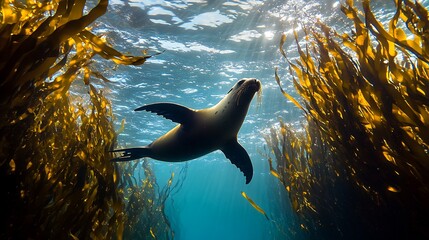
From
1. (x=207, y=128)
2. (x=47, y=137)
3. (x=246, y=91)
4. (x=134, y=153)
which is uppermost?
(x=246, y=91)

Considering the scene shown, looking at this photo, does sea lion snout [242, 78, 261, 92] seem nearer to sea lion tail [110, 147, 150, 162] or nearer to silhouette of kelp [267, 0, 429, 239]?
silhouette of kelp [267, 0, 429, 239]

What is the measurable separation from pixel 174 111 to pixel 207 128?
547mm

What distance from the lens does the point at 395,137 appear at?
8.91ft

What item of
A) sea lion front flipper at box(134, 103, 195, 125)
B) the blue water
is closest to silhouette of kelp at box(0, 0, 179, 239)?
sea lion front flipper at box(134, 103, 195, 125)

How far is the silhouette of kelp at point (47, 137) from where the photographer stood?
2.16 meters

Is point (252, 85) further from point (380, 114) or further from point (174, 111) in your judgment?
point (380, 114)

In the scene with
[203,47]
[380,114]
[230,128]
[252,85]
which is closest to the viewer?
[380,114]

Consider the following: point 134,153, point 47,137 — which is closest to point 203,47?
point 134,153

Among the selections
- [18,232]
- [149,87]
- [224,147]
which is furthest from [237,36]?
[18,232]

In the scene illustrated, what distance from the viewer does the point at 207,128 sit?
3.81 metres

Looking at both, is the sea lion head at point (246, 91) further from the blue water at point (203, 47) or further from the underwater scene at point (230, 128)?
the blue water at point (203, 47)

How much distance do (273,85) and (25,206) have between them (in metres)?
13.7

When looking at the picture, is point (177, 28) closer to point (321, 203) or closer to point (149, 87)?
point (149, 87)

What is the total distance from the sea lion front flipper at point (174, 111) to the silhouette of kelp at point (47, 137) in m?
0.97
